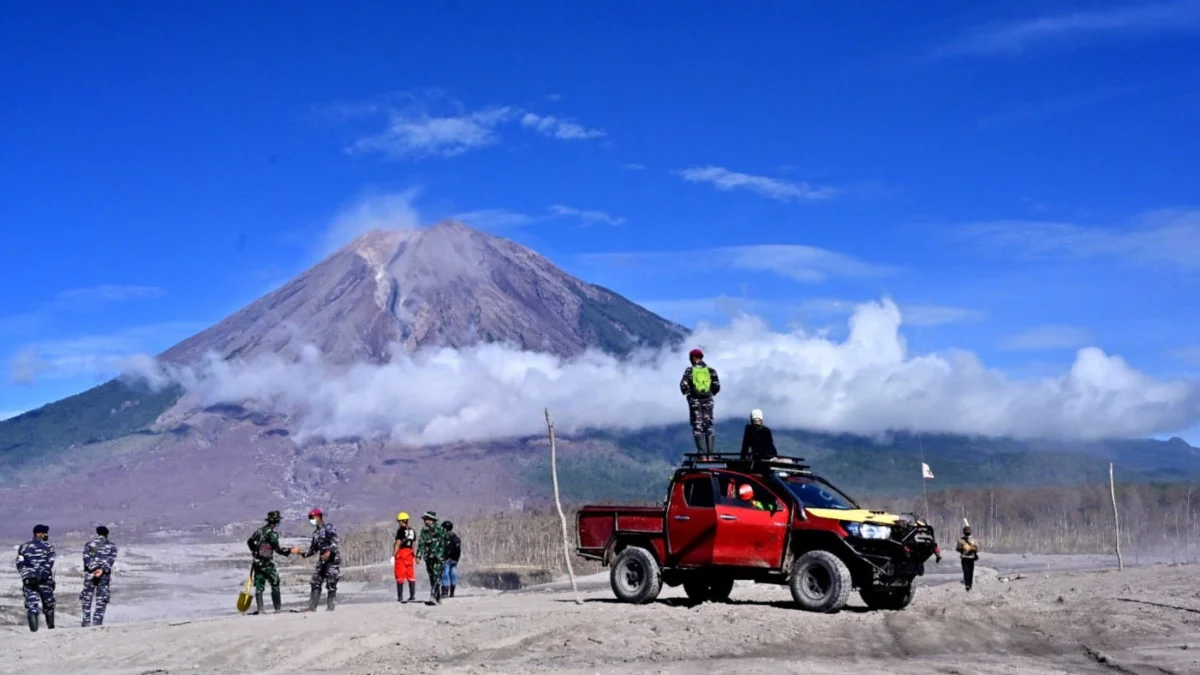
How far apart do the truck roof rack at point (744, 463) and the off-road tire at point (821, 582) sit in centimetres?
159

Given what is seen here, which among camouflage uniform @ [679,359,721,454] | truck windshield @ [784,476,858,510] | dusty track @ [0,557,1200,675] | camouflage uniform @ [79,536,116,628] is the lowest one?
dusty track @ [0,557,1200,675]

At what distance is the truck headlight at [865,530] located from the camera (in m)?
19.2

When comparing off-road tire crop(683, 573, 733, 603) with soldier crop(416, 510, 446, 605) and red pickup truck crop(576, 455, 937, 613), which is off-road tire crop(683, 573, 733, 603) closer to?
red pickup truck crop(576, 455, 937, 613)

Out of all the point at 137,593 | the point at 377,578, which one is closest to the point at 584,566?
the point at 377,578

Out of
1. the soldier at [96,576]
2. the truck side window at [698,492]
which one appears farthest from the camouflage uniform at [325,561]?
the truck side window at [698,492]

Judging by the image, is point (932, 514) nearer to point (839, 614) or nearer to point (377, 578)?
point (377, 578)

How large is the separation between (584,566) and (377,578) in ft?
38.0

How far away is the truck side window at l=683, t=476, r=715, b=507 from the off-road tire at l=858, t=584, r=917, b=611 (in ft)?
8.92

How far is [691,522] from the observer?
67.7ft

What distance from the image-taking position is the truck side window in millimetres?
20531

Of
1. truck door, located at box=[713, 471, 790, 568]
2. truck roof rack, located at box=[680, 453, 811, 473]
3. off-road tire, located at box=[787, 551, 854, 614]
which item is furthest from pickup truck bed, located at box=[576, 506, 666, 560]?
off-road tire, located at box=[787, 551, 854, 614]

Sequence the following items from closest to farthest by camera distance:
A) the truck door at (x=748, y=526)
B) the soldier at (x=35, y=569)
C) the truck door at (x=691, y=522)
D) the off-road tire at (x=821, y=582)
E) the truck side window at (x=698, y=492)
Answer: the off-road tire at (x=821, y=582) < the truck door at (x=748, y=526) < the truck door at (x=691, y=522) < the truck side window at (x=698, y=492) < the soldier at (x=35, y=569)

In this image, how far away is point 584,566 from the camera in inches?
2955

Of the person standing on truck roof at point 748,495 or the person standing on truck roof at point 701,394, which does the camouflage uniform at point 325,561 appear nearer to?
the person standing on truck roof at point 701,394
